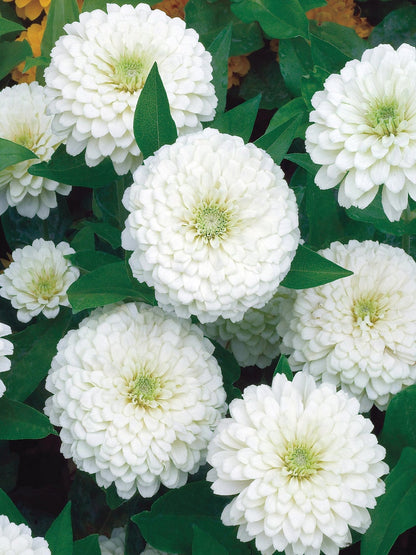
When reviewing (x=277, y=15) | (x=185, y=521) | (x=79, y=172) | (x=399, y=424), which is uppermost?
(x=277, y=15)

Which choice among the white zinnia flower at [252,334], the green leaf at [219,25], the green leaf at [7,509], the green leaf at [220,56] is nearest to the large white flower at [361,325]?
the white zinnia flower at [252,334]

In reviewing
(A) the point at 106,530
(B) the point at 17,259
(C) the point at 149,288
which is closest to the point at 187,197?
(C) the point at 149,288

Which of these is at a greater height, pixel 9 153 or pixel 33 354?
pixel 9 153

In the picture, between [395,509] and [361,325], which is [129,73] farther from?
[395,509]

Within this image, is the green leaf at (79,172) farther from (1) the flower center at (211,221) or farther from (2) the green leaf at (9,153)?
(1) the flower center at (211,221)

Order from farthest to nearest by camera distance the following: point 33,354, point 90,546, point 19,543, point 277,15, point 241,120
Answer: point 277,15
point 33,354
point 241,120
point 90,546
point 19,543

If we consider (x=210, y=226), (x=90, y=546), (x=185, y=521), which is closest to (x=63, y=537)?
(x=90, y=546)

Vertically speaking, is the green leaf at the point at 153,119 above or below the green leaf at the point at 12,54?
above

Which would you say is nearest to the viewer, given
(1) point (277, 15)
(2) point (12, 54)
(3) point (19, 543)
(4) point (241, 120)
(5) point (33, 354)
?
(3) point (19, 543)
